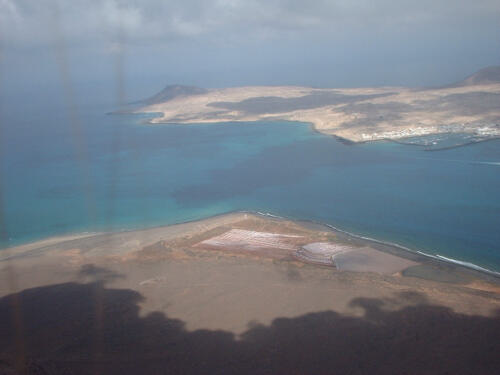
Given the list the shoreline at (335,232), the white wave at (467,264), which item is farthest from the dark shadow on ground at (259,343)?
the white wave at (467,264)

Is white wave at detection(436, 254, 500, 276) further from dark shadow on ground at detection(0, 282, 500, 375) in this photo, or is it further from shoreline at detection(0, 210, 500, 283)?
dark shadow on ground at detection(0, 282, 500, 375)

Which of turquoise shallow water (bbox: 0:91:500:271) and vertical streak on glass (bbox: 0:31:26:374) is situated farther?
turquoise shallow water (bbox: 0:91:500:271)

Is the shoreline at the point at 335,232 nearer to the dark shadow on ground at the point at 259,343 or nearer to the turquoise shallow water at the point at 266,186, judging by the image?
the turquoise shallow water at the point at 266,186

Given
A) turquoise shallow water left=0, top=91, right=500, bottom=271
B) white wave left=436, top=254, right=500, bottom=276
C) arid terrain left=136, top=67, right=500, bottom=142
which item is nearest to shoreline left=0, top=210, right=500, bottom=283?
white wave left=436, top=254, right=500, bottom=276

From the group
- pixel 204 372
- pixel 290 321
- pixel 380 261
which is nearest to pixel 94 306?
pixel 204 372

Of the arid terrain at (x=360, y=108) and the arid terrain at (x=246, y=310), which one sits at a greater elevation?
the arid terrain at (x=360, y=108)

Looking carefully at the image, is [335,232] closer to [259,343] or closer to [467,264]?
[467,264]

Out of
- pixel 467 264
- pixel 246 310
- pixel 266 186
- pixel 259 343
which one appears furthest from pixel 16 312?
pixel 266 186
